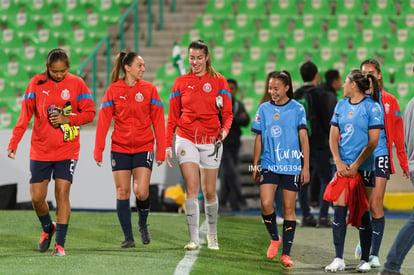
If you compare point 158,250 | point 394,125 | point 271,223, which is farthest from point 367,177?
point 158,250

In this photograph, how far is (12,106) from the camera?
53.6 ft

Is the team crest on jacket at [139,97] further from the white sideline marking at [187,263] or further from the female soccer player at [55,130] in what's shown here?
the white sideline marking at [187,263]

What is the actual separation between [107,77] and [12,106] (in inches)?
75.1

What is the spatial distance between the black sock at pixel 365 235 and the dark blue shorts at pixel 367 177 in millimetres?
255

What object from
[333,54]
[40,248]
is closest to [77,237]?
[40,248]

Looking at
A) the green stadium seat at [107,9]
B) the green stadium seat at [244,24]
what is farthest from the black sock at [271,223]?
the green stadium seat at [107,9]

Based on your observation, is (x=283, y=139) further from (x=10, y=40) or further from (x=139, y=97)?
(x=10, y=40)

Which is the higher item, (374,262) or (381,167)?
(381,167)

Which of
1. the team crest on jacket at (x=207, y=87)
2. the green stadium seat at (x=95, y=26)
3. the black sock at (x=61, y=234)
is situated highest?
the green stadium seat at (x=95, y=26)

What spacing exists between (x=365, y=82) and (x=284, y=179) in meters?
1.13

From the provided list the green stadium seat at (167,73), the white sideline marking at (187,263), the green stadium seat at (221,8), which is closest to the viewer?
the white sideline marking at (187,263)

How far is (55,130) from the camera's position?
767 cm

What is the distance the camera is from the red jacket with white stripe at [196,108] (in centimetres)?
805

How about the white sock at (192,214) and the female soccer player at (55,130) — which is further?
the white sock at (192,214)
